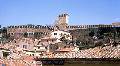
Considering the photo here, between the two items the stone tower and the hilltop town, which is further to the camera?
the stone tower

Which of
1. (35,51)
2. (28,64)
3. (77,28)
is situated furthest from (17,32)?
(28,64)

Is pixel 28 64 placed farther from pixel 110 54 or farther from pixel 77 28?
pixel 77 28

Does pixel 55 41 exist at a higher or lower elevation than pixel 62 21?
lower

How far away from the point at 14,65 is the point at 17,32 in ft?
234

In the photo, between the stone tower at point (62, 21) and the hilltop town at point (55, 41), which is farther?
the stone tower at point (62, 21)

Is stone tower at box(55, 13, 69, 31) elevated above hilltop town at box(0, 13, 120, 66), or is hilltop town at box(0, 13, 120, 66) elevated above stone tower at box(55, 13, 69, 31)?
stone tower at box(55, 13, 69, 31)

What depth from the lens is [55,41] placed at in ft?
213

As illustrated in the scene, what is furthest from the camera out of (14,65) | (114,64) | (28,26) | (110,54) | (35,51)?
(28,26)

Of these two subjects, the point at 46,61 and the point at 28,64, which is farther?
the point at 28,64

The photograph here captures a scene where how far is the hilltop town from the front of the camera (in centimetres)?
1515

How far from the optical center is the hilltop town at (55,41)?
15152 mm

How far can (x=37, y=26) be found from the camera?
325ft

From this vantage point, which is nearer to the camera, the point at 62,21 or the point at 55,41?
the point at 55,41

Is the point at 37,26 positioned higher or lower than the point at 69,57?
higher
